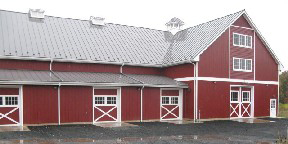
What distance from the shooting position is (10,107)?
810 inches

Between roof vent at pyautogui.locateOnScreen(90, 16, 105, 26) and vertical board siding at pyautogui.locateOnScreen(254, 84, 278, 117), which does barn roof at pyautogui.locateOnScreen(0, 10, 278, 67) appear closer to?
roof vent at pyautogui.locateOnScreen(90, 16, 105, 26)

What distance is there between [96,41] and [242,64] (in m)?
12.5

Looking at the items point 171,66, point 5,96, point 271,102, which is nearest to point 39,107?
point 5,96

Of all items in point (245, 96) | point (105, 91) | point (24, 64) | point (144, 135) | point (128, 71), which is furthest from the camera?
point (245, 96)

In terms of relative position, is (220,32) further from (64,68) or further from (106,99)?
(64,68)

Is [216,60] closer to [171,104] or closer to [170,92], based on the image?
[170,92]

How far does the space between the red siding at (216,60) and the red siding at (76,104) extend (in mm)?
8848

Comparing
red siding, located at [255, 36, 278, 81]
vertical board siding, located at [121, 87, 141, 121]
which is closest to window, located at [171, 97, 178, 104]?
vertical board siding, located at [121, 87, 141, 121]

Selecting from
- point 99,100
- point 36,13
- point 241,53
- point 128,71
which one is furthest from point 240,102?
point 36,13

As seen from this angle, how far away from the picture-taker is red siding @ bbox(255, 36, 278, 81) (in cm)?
2962

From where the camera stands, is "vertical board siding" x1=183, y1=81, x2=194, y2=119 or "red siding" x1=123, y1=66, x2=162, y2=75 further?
"red siding" x1=123, y1=66, x2=162, y2=75

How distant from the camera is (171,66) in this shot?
28375 mm

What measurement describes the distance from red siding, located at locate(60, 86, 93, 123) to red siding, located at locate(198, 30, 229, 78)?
885 centimetres

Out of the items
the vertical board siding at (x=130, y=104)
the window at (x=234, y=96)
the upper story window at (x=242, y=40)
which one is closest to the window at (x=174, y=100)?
the vertical board siding at (x=130, y=104)
